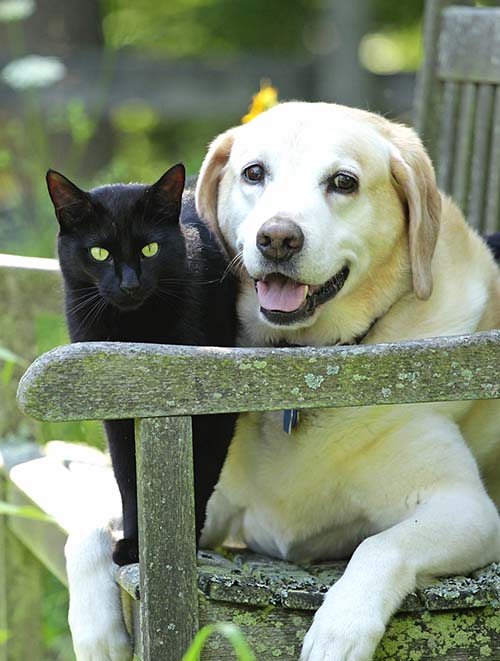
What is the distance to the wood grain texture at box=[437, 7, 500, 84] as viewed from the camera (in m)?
3.43

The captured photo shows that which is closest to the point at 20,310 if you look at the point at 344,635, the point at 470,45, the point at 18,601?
the point at 18,601

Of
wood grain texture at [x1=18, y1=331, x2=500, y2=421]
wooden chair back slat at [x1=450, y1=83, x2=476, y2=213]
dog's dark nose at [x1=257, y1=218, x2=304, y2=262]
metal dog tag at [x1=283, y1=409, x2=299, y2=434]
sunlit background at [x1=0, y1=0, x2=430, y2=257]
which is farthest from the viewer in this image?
sunlit background at [x1=0, y1=0, x2=430, y2=257]

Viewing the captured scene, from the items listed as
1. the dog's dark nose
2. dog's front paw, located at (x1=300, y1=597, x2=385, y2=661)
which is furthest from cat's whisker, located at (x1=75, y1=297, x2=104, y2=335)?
dog's front paw, located at (x1=300, y1=597, x2=385, y2=661)

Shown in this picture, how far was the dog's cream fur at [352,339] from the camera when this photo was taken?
224cm

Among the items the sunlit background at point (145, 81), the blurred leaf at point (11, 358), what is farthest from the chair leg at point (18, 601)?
the sunlit background at point (145, 81)

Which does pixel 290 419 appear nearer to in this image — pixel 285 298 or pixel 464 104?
pixel 285 298

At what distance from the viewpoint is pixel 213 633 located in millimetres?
2074

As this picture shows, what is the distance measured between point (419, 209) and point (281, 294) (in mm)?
334

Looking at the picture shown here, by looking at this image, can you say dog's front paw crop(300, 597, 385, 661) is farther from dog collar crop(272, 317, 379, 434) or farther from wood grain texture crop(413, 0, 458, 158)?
wood grain texture crop(413, 0, 458, 158)

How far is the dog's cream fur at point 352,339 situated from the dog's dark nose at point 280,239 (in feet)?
0.06

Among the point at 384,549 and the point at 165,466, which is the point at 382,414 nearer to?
the point at 384,549

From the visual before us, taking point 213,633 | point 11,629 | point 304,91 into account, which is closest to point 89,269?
point 213,633

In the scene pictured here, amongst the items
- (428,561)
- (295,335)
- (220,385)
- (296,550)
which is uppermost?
(220,385)

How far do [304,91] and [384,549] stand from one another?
6.74m
